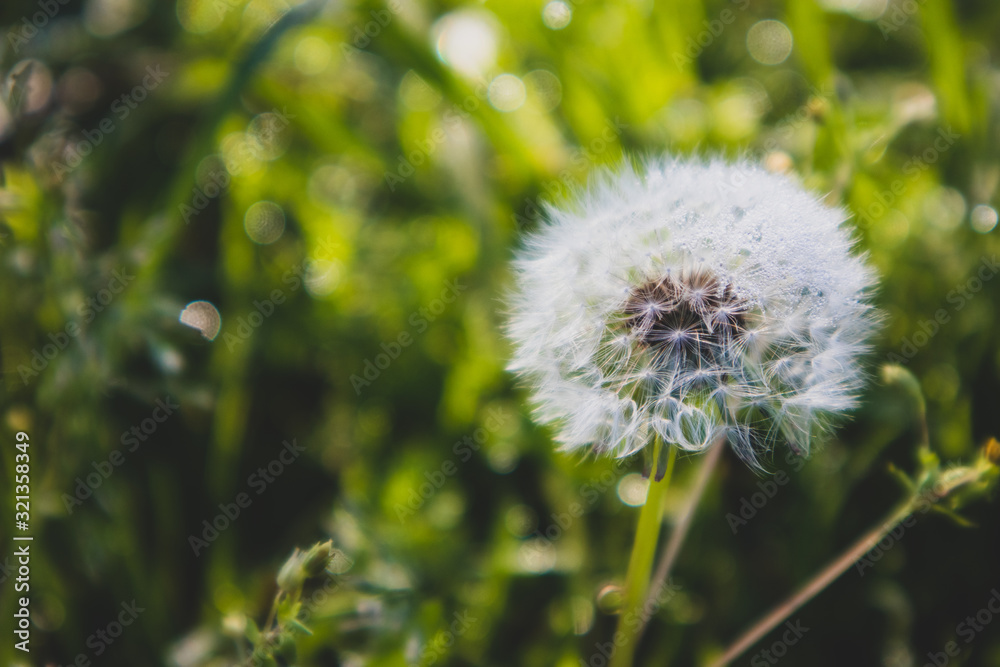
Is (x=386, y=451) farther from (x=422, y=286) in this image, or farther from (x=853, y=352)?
(x=853, y=352)

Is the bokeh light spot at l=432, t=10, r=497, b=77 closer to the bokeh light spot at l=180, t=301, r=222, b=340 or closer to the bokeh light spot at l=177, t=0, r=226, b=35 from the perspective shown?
the bokeh light spot at l=177, t=0, r=226, b=35

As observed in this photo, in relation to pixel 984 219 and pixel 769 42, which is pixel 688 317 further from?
pixel 769 42

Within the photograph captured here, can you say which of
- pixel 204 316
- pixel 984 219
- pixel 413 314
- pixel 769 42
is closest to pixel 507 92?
pixel 413 314

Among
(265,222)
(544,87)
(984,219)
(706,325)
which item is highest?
(265,222)

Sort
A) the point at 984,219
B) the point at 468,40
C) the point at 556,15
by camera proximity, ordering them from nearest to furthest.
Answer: the point at 984,219 → the point at 556,15 → the point at 468,40

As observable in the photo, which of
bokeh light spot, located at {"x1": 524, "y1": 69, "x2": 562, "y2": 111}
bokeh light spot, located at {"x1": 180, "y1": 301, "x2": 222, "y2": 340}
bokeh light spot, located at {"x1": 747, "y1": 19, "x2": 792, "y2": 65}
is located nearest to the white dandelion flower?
bokeh light spot, located at {"x1": 180, "y1": 301, "x2": 222, "y2": 340}

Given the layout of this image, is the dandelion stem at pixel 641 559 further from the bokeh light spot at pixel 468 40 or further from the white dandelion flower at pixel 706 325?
the bokeh light spot at pixel 468 40
